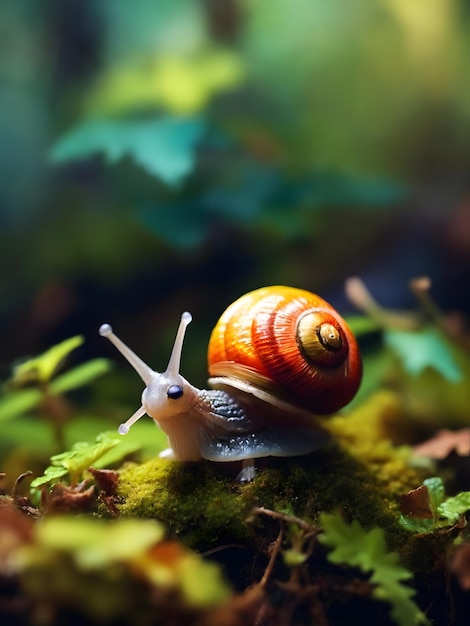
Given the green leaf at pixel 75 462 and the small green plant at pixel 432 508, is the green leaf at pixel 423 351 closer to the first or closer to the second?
the small green plant at pixel 432 508

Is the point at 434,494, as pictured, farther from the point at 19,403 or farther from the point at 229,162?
the point at 229,162

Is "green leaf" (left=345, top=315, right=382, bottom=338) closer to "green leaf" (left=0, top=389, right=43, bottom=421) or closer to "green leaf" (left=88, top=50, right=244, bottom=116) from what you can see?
"green leaf" (left=0, top=389, right=43, bottom=421)

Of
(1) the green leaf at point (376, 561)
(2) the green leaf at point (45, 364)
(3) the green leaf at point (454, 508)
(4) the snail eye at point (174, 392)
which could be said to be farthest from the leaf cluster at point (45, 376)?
(3) the green leaf at point (454, 508)

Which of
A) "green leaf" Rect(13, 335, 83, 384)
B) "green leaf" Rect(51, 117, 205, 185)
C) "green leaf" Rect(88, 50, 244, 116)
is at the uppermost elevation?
"green leaf" Rect(88, 50, 244, 116)

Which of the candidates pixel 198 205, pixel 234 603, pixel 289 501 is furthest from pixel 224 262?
pixel 234 603

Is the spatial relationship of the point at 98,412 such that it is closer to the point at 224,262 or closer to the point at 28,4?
the point at 224,262

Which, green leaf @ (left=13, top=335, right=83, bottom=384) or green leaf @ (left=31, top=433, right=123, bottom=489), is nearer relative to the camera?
green leaf @ (left=31, top=433, right=123, bottom=489)

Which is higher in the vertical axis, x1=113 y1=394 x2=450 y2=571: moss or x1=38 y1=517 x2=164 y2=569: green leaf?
x1=38 y1=517 x2=164 y2=569: green leaf

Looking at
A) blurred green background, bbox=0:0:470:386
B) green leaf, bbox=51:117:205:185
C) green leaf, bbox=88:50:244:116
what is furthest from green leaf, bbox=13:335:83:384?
green leaf, bbox=88:50:244:116
